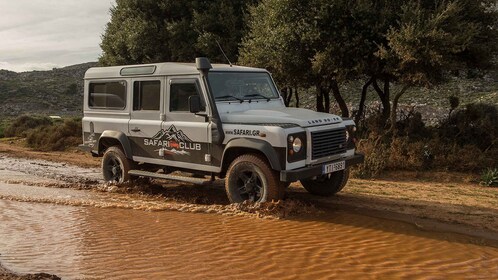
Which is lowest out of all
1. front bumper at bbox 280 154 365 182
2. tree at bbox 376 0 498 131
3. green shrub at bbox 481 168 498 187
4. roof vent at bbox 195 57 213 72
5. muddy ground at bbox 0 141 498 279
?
muddy ground at bbox 0 141 498 279

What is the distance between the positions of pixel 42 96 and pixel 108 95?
42.4 metres

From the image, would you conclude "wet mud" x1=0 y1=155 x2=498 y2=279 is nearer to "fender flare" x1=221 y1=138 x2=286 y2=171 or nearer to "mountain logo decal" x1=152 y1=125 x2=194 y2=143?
"fender flare" x1=221 y1=138 x2=286 y2=171

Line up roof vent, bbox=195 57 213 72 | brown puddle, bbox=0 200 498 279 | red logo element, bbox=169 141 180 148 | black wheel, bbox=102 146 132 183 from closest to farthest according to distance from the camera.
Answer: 1. brown puddle, bbox=0 200 498 279
2. roof vent, bbox=195 57 213 72
3. red logo element, bbox=169 141 180 148
4. black wheel, bbox=102 146 132 183

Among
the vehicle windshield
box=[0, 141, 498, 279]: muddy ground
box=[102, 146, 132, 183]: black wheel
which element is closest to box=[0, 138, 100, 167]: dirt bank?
box=[0, 141, 498, 279]: muddy ground

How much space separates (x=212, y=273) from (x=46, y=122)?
71.3 feet

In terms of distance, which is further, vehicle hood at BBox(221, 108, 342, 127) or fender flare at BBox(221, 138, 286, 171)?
vehicle hood at BBox(221, 108, 342, 127)

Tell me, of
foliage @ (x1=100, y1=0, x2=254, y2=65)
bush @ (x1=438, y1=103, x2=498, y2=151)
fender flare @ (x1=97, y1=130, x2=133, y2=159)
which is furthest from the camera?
foliage @ (x1=100, y1=0, x2=254, y2=65)

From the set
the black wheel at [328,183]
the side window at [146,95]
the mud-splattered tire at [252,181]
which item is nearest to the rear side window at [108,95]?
the side window at [146,95]

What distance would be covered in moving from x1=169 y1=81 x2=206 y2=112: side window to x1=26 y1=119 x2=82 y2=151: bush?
407 inches

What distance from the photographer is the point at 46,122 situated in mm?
23594

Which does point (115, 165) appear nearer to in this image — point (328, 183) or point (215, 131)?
point (215, 131)

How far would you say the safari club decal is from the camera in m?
7.66

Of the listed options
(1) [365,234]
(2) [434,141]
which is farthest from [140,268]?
(2) [434,141]

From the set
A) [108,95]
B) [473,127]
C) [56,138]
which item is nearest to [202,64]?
[108,95]
